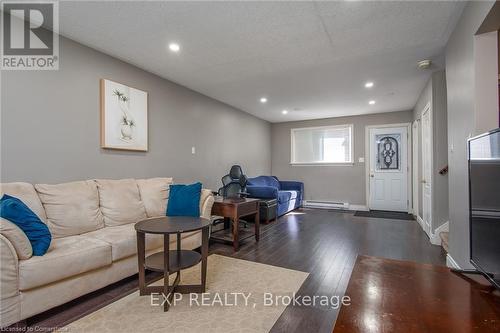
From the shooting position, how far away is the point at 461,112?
91.4 inches

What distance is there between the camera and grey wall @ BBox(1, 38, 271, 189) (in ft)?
7.74

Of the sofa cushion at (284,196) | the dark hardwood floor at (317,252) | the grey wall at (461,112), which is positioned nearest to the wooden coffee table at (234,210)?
the dark hardwood floor at (317,252)

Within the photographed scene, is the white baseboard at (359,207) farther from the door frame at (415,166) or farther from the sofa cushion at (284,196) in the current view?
the sofa cushion at (284,196)

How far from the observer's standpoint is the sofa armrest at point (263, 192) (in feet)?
16.8

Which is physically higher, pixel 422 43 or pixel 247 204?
pixel 422 43

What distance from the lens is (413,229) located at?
447cm

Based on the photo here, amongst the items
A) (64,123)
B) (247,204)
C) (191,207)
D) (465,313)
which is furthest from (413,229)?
(64,123)

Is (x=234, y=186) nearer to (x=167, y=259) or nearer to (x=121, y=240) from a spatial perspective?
(x=121, y=240)

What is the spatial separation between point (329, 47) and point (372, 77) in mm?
1351

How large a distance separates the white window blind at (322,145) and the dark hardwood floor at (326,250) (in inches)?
84.0


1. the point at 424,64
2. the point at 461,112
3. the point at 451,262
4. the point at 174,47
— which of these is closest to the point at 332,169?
the point at 424,64

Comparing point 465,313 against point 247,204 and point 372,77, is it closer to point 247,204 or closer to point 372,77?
point 247,204

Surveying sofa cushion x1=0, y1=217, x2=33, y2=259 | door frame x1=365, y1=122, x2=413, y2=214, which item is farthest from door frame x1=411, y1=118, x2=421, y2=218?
sofa cushion x1=0, y1=217, x2=33, y2=259

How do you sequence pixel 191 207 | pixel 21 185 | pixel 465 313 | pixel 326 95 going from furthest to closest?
pixel 326 95 < pixel 191 207 < pixel 21 185 < pixel 465 313
